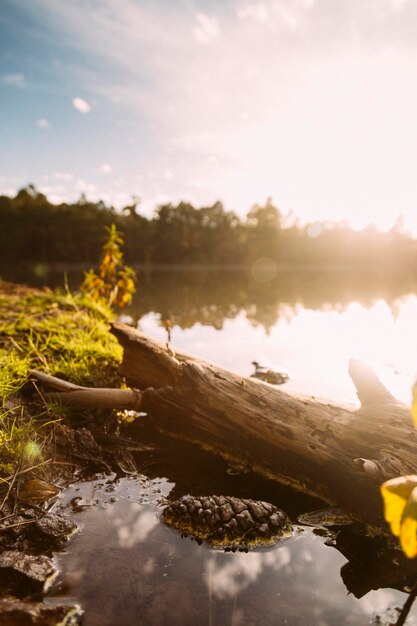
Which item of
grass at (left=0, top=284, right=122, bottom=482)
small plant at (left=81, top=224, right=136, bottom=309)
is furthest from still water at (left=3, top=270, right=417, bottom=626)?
small plant at (left=81, top=224, right=136, bottom=309)

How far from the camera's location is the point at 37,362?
207 inches

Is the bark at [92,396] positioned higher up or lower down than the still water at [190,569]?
higher up

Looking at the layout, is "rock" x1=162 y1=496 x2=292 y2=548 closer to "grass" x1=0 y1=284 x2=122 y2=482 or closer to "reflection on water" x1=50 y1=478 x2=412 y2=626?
"reflection on water" x1=50 y1=478 x2=412 y2=626

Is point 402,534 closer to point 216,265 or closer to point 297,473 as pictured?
point 297,473

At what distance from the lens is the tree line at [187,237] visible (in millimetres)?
67000

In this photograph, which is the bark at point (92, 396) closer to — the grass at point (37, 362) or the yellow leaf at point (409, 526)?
the grass at point (37, 362)

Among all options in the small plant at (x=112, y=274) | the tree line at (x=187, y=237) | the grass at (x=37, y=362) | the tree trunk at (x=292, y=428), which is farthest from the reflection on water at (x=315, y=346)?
the tree line at (x=187, y=237)

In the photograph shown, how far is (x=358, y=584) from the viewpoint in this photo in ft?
7.93

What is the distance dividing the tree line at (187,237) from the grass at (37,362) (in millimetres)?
41625

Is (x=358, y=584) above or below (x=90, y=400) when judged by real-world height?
below

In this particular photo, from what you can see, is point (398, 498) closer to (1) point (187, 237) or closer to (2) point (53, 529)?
(2) point (53, 529)

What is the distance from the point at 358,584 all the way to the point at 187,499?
1313 millimetres

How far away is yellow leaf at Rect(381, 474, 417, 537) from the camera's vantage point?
4.14ft

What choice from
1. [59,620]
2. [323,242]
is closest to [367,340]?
[59,620]
